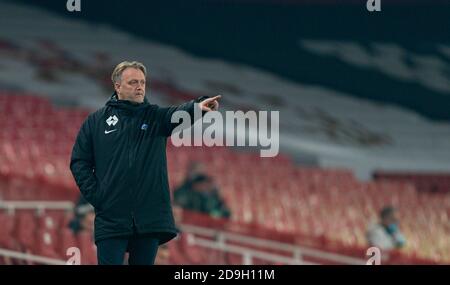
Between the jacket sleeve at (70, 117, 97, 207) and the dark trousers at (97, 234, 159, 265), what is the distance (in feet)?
0.40

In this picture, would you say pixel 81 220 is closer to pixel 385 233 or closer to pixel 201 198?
pixel 201 198

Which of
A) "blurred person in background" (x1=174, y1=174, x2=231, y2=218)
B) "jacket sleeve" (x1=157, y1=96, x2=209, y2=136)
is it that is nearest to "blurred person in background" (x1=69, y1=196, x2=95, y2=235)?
"blurred person in background" (x1=174, y1=174, x2=231, y2=218)

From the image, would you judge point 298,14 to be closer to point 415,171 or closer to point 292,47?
point 292,47

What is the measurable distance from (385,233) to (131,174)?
496 cm

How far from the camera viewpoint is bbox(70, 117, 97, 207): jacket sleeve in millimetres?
3580

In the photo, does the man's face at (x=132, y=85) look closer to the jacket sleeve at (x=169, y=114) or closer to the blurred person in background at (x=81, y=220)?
the jacket sleeve at (x=169, y=114)

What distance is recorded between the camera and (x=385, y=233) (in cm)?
830

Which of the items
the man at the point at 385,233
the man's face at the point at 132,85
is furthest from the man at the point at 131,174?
the man at the point at 385,233

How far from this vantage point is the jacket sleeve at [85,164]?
11.7ft

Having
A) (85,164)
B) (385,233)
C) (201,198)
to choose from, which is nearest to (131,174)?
(85,164)

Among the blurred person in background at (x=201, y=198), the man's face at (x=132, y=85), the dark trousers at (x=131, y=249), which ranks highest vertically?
the blurred person in background at (x=201, y=198)

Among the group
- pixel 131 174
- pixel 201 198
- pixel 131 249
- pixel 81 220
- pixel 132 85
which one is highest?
pixel 201 198

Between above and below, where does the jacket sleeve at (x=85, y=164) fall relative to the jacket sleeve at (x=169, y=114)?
below

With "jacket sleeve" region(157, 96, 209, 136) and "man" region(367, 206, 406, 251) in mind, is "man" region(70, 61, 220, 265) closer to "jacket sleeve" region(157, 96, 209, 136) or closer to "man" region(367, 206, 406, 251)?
"jacket sleeve" region(157, 96, 209, 136)
